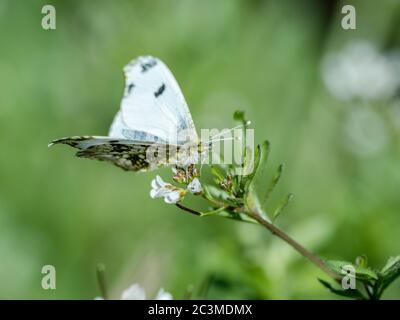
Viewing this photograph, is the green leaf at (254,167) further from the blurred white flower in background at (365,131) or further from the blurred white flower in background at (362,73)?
the blurred white flower in background at (362,73)

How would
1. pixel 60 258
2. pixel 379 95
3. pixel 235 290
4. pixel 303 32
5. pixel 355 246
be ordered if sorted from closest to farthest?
1. pixel 235 290
2. pixel 355 246
3. pixel 60 258
4. pixel 379 95
5. pixel 303 32

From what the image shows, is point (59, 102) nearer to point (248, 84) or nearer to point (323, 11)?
point (248, 84)

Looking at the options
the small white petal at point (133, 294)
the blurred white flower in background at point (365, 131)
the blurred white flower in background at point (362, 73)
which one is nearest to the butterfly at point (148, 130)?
the small white petal at point (133, 294)

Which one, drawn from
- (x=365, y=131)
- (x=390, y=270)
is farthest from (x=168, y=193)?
(x=365, y=131)

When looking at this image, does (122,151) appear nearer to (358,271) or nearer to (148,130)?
(148,130)

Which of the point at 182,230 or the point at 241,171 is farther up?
the point at 241,171

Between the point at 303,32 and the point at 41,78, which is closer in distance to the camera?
the point at 41,78

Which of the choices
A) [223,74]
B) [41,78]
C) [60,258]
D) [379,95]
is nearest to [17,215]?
[60,258]
